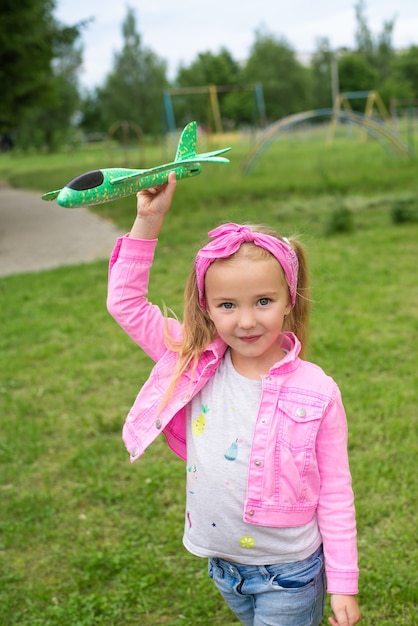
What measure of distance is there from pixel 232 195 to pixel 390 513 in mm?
9691

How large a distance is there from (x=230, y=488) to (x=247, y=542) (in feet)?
0.47

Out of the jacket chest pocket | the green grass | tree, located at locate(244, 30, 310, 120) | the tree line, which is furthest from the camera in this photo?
tree, located at locate(244, 30, 310, 120)

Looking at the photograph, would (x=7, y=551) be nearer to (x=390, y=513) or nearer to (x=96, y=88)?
(x=390, y=513)

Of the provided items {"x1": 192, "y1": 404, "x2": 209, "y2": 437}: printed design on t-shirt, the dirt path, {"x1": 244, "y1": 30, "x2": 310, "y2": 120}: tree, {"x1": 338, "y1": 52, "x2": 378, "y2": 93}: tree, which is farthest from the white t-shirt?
{"x1": 338, "y1": 52, "x2": 378, "y2": 93}: tree

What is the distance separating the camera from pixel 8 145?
56844 mm

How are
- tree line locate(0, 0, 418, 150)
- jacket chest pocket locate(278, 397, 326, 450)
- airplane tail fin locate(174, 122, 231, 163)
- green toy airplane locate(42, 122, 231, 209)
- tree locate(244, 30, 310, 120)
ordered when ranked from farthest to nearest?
tree locate(244, 30, 310, 120) → tree line locate(0, 0, 418, 150) → airplane tail fin locate(174, 122, 231, 163) → jacket chest pocket locate(278, 397, 326, 450) → green toy airplane locate(42, 122, 231, 209)

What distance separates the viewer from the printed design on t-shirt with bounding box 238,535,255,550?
1712 millimetres

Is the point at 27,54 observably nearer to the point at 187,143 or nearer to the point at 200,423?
the point at 187,143

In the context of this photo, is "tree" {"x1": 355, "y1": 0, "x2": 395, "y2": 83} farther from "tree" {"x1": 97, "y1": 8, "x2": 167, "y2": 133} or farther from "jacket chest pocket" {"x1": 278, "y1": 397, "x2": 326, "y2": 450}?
"jacket chest pocket" {"x1": 278, "y1": 397, "x2": 326, "y2": 450}

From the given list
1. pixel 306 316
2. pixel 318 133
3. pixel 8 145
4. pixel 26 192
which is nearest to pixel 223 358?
pixel 306 316

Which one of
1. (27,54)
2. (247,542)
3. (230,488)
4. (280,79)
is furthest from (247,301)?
(280,79)

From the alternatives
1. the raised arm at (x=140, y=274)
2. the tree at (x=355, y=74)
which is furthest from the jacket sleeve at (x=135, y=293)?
the tree at (x=355, y=74)

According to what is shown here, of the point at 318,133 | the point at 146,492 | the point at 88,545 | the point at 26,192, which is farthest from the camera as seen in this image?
the point at 318,133

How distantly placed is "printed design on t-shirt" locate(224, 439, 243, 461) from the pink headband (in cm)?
39
